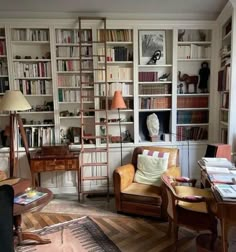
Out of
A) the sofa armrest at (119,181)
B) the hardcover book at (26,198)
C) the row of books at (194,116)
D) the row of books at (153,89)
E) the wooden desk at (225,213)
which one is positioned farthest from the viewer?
the row of books at (194,116)

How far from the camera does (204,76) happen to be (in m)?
3.91

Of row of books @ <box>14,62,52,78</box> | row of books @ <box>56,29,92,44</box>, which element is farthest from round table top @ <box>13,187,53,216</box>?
row of books @ <box>56,29,92,44</box>

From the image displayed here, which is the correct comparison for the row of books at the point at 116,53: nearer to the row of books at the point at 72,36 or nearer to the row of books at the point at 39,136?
the row of books at the point at 72,36

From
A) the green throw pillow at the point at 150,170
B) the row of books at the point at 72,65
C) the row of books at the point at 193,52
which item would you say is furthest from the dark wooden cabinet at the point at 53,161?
the row of books at the point at 193,52

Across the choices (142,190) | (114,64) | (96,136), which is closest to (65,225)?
(142,190)

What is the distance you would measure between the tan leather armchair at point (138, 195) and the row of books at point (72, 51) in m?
1.84

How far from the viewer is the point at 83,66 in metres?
3.75

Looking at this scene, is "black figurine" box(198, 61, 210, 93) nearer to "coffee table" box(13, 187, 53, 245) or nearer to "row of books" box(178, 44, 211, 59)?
"row of books" box(178, 44, 211, 59)

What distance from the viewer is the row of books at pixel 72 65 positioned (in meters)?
3.74

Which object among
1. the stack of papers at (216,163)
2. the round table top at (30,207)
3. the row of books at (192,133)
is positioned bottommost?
the round table top at (30,207)

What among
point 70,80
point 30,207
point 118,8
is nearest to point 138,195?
point 30,207

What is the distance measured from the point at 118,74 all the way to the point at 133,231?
225cm

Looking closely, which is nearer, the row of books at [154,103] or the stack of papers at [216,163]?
the stack of papers at [216,163]

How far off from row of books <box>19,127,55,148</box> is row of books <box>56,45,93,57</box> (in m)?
1.16
